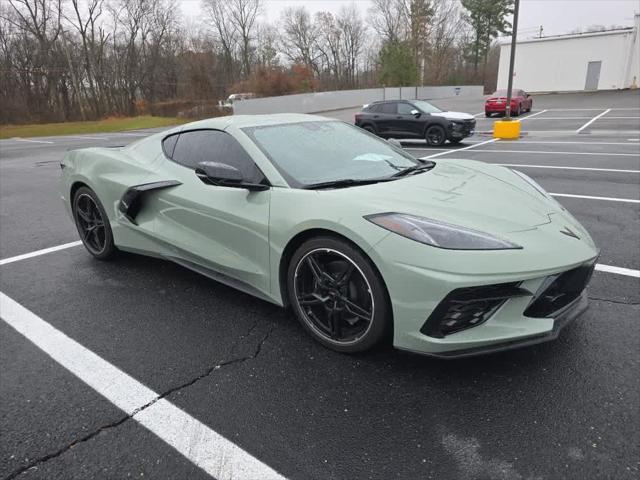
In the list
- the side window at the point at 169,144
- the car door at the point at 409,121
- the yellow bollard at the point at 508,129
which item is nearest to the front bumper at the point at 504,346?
the side window at the point at 169,144

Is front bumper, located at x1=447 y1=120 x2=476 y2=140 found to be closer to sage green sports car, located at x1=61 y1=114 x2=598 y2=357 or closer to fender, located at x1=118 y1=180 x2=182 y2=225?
sage green sports car, located at x1=61 y1=114 x2=598 y2=357

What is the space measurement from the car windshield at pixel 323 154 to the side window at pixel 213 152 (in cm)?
13

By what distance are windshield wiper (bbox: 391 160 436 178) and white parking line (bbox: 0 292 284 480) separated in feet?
6.40

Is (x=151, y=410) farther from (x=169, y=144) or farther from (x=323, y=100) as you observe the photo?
(x=323, y=100)

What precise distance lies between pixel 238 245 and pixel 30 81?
4491 centimetres

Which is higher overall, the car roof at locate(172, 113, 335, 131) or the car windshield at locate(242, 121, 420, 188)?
the car roof at locate(172, 113, 335, 131)

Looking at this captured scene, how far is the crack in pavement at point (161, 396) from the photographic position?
1.92 metres

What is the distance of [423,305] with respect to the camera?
217 cm

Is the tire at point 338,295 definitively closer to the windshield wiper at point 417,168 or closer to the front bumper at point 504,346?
the front bumper at point 504,346

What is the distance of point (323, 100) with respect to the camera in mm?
36438

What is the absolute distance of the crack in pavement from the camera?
1.92 meters

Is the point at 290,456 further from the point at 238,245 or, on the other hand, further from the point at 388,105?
the point at 388,105

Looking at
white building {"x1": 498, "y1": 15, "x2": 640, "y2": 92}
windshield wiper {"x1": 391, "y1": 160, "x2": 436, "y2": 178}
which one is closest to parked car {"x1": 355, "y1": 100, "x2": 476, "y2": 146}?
windshield wiper {"x1": 391, "y1": 160, "x2": 436, "y2": 178}

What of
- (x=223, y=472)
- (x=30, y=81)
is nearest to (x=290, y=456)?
(x=223, y=472)
